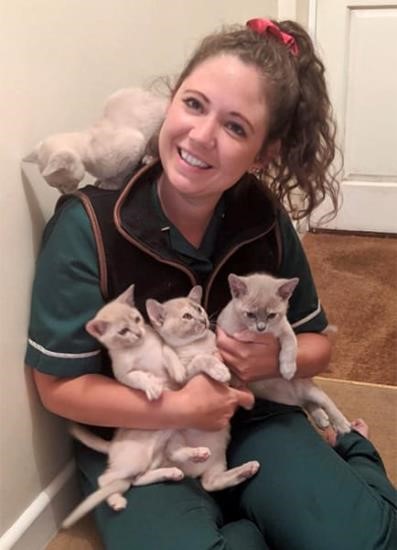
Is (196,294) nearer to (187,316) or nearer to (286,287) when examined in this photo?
(187,316)

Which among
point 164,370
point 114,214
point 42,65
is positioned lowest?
point 164,370

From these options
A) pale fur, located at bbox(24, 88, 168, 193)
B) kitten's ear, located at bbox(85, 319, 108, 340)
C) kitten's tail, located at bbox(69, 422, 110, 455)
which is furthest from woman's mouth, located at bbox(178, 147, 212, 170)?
kitten's tail, located at bbox(69, 422, 110, 455)

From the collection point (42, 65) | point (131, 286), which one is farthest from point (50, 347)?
point (42, 65)

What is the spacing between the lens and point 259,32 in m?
1.23

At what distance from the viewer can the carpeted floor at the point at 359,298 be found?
6.16 ft

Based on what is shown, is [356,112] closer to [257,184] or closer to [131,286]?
[257,184]

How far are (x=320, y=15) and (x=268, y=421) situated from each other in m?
1.84

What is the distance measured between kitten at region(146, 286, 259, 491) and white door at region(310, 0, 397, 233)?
170 centimetres

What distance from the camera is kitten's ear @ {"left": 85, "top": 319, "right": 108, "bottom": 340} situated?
3.56 feet

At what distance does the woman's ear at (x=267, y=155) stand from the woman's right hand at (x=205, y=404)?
1.39 ft

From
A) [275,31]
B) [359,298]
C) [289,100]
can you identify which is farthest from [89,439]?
[359,298]

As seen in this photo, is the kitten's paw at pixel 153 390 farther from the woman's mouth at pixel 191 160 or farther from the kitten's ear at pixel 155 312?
the woman's mouth at pixel 191 160

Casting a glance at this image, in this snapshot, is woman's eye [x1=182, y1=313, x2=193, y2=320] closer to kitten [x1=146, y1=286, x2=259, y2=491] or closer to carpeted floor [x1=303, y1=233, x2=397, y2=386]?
kitten [x1=146, y1=286, x2=259, y2=491]

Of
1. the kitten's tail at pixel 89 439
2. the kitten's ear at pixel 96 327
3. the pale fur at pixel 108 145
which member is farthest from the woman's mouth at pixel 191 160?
the kitten's tail at pixel 89 439
